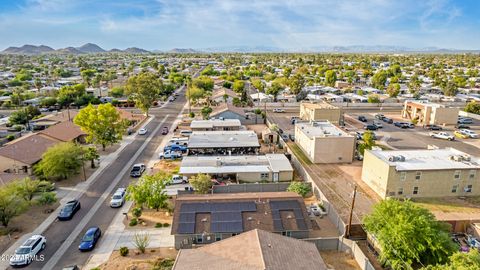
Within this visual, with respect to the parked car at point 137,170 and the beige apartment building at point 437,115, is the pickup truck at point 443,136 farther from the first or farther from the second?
the parked car at point 137,170

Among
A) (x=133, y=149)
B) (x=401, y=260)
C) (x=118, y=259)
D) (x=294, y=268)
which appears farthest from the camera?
(x=133, y=149)

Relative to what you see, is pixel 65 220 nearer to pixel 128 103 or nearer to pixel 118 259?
pixel 118 259

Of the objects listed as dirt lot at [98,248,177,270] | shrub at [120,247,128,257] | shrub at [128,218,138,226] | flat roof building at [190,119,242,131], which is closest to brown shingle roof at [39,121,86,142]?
flat roof building at [190,119,242,131]

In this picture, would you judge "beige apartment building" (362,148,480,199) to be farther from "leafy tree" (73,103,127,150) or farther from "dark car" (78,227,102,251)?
"leafy tree" (73,103,127,150)

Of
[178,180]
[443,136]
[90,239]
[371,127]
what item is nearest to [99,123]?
[178,180]

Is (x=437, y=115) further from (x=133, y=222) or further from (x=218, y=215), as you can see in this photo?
(x=133, y=222)

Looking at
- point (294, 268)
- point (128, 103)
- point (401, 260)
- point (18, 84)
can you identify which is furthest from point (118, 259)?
point (18, 84)

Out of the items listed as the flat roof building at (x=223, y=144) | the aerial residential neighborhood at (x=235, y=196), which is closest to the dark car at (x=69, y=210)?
the aerial residential neighborhood at (x=235, y=196)
